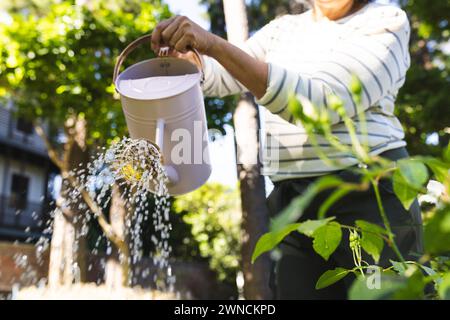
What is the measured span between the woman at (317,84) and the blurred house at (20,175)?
13493mm

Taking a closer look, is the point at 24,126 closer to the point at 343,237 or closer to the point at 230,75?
the point at 230,75

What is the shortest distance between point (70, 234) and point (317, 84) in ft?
18.2

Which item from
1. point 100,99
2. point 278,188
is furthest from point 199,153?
point 100,99

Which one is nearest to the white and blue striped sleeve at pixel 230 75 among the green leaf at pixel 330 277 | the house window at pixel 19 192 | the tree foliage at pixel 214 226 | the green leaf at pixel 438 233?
the green leaf at pixel 330 277

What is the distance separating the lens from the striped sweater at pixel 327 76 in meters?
1.23

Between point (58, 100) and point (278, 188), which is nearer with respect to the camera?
point (278, 188)

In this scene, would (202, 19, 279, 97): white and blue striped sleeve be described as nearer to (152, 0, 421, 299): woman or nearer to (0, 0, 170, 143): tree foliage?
(152, 0, 421, 299): woman

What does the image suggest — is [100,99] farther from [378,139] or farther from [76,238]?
[378,139]

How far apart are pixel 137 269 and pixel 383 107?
6.70 metres

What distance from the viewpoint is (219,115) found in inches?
196

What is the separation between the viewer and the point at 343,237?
136 centimetres

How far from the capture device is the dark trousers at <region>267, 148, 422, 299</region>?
54.4 inches

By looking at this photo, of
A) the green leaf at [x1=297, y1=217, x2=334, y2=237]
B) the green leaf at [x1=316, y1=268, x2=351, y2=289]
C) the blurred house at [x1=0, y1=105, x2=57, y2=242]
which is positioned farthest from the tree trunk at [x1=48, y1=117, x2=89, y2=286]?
the blurred house at [x1=0, y1=105, x2=57, y2=242]

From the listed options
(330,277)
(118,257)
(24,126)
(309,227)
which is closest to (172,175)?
(330,277)
